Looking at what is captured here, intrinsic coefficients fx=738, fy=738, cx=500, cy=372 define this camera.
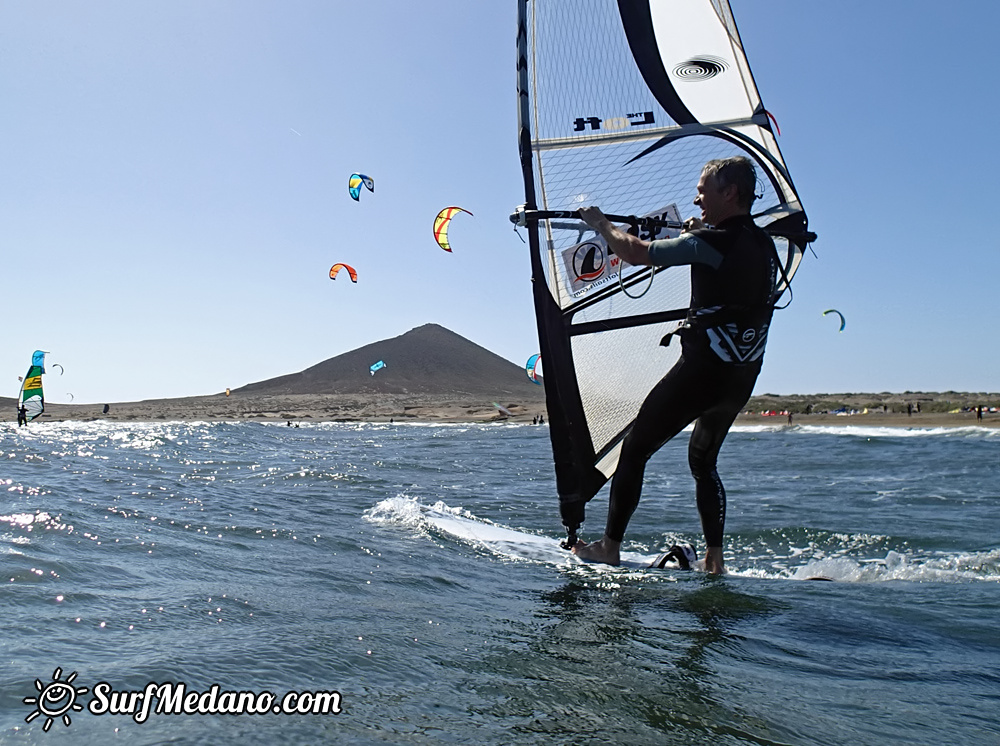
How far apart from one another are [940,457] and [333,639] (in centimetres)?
1381

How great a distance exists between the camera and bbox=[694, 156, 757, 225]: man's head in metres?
3.07

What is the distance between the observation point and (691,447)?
362 centimetres

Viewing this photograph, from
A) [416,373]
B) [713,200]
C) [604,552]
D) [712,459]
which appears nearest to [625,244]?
[713,200]

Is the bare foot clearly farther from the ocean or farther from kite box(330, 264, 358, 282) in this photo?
kite box(330, 264, 358, 282)

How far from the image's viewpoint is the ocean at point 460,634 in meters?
1.56

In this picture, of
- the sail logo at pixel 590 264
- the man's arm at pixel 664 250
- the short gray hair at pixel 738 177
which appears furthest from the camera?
the sail logo at pixel 590 264

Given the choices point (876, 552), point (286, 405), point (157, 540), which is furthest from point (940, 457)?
point (286, 405)

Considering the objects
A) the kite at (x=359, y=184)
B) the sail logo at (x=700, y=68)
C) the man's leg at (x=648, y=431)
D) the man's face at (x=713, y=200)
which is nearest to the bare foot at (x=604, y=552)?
the man's leg at (x=648, y=431)

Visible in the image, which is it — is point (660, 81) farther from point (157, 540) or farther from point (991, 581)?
point (157, 540)

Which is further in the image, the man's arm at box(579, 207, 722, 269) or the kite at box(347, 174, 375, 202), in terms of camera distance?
the kite at box(347, 174, 375, 202)

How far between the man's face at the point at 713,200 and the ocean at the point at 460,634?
5.09 ft

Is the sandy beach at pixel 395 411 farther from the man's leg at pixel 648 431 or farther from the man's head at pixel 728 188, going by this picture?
the man's head at pixel 728 188

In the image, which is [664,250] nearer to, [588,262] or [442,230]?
[588,262]

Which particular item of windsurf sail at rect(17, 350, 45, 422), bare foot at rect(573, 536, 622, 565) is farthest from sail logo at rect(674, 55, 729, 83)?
windsurf sail at rect(17, 350, 45, 422)
